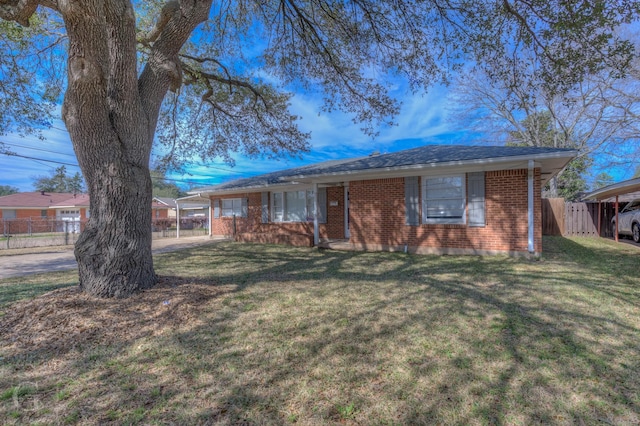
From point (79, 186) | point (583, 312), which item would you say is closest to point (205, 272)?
point (583, 312)

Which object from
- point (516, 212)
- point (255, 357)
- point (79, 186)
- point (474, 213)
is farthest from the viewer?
point (79, 186)

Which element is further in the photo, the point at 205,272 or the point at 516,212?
the point at 516,212

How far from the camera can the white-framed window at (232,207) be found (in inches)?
655

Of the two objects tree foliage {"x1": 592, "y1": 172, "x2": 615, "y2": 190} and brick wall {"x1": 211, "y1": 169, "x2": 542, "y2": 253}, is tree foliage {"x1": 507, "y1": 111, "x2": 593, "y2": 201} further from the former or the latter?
brick wall {"x1": 211, "y1": 169, "x2": 542, "y2": 253}

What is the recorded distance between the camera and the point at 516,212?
8180 mm

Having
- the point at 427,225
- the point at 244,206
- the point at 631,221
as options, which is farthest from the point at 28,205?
the point at 631,221

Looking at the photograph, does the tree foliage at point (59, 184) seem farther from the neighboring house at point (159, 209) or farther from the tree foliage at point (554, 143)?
the tree foliage at point (554, 143)

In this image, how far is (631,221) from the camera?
1221 cm

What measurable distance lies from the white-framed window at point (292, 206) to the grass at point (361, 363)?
8.21 m

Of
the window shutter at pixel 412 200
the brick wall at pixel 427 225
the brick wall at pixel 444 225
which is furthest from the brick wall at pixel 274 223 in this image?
the window shutter at pixel 412 200

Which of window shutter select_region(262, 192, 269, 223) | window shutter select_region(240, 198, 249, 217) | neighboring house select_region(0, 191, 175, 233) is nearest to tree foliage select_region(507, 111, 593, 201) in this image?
window shutter select_region(262, 192, 269, 223)

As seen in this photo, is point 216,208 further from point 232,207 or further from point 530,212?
point 530,212

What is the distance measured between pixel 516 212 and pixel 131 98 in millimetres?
8911

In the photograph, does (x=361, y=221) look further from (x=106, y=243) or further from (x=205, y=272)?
(x=106, y=243)
